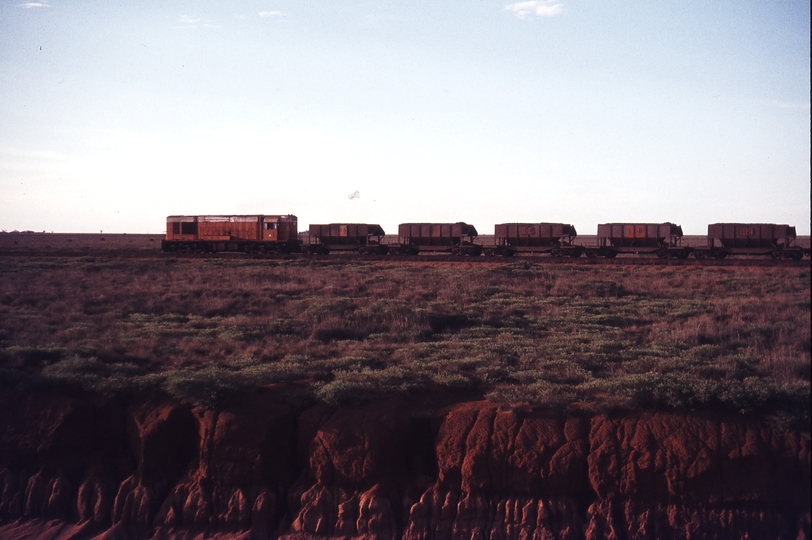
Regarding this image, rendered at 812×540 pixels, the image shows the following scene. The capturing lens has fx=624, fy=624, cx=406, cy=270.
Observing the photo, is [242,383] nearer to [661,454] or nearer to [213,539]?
[213,539]

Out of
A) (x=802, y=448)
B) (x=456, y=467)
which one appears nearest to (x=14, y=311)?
(x=456, y=467)

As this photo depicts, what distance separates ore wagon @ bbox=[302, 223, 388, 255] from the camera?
49.4 metres

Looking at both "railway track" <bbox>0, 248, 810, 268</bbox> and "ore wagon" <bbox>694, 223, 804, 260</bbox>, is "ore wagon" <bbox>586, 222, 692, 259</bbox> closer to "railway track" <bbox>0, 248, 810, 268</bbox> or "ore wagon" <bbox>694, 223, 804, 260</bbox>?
"railway track" <bbox>0, 248, 810, 268</bbox>

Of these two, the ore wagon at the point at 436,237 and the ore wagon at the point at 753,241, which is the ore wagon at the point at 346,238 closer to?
the ore wagon at the point at 436,237

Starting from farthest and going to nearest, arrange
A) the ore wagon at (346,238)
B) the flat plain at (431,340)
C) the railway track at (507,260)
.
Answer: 1. the ore wagon at (346,238)
2. the railway track at (507,260)
3. the flat plain at (431,340)

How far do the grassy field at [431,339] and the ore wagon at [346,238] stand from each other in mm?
21020

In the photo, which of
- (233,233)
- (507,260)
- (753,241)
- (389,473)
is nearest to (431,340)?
(389,473)

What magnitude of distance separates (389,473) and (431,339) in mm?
6653

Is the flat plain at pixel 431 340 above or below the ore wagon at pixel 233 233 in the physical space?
below

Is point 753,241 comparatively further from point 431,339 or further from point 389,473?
point 389,473

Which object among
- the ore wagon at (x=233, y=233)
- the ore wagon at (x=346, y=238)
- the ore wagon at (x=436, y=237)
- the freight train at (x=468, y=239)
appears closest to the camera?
the freight train at (x=468, y=239)

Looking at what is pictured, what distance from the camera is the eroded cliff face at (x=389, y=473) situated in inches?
348

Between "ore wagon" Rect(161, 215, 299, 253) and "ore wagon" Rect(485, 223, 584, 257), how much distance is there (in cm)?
1673

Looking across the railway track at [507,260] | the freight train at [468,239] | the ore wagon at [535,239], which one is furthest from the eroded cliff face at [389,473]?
the ore wagon at [535,239]
